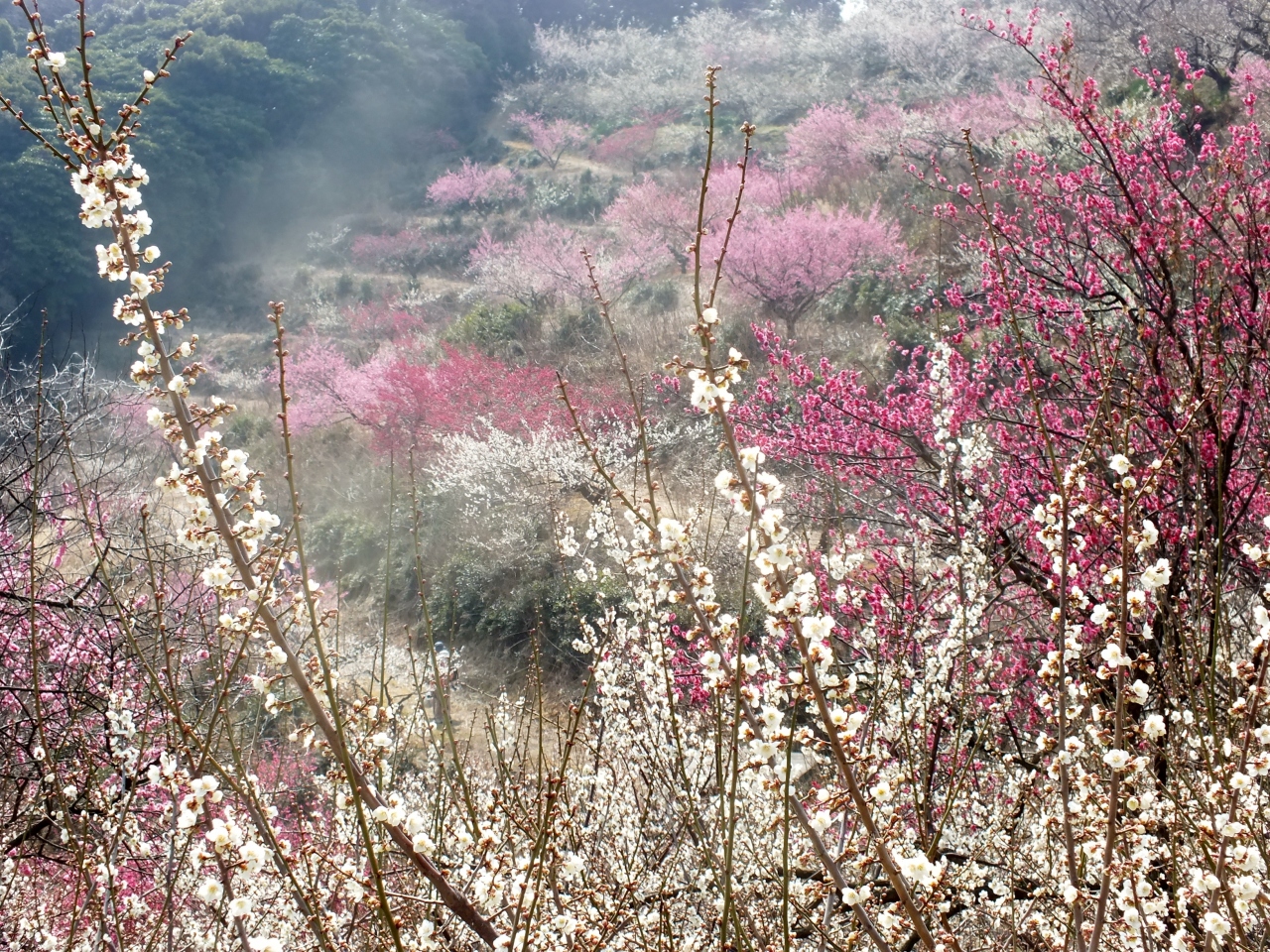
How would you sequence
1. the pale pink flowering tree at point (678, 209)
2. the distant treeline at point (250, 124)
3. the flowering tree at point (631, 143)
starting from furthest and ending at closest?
the flowering tree at point (631, 143) → the distant treeline at point (250, 124) → the pale pink flowering tree at point (678, 209)

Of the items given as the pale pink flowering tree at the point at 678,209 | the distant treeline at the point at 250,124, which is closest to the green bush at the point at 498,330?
the pale pink flowering tree at the point at 678,209

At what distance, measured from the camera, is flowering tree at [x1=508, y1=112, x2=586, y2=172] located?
2808 centimetres

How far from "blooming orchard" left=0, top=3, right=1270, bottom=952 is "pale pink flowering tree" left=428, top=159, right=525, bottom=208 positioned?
21.2 metres

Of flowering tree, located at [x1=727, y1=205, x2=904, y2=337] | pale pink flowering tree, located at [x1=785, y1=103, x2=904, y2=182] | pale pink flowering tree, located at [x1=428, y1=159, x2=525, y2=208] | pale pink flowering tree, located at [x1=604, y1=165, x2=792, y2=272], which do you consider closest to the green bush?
pale pink flowering tree, located at [x1=604, y1=165, x2=792, y2=272]

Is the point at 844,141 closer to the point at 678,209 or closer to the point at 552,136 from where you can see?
the point at 678,209

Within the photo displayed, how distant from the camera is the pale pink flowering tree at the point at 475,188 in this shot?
84.4ft

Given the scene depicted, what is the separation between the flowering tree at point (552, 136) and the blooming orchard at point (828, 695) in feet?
78.8

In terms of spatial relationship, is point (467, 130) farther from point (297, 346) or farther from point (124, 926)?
point (124, 926)

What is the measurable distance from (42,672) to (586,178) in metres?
22.4

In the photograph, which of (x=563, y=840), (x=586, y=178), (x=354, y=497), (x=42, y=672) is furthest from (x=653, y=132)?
(x=563, y=840)

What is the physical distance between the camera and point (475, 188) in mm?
26234

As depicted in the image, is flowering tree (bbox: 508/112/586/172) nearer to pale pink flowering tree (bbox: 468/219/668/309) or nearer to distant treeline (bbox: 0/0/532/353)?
distant treeline (bbox: 0/0/532/353)

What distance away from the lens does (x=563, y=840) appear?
2.17m

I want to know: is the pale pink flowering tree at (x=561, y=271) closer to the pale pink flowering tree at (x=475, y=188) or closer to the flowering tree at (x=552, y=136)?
the pale pink flowering tree at (x=475, y=188)
